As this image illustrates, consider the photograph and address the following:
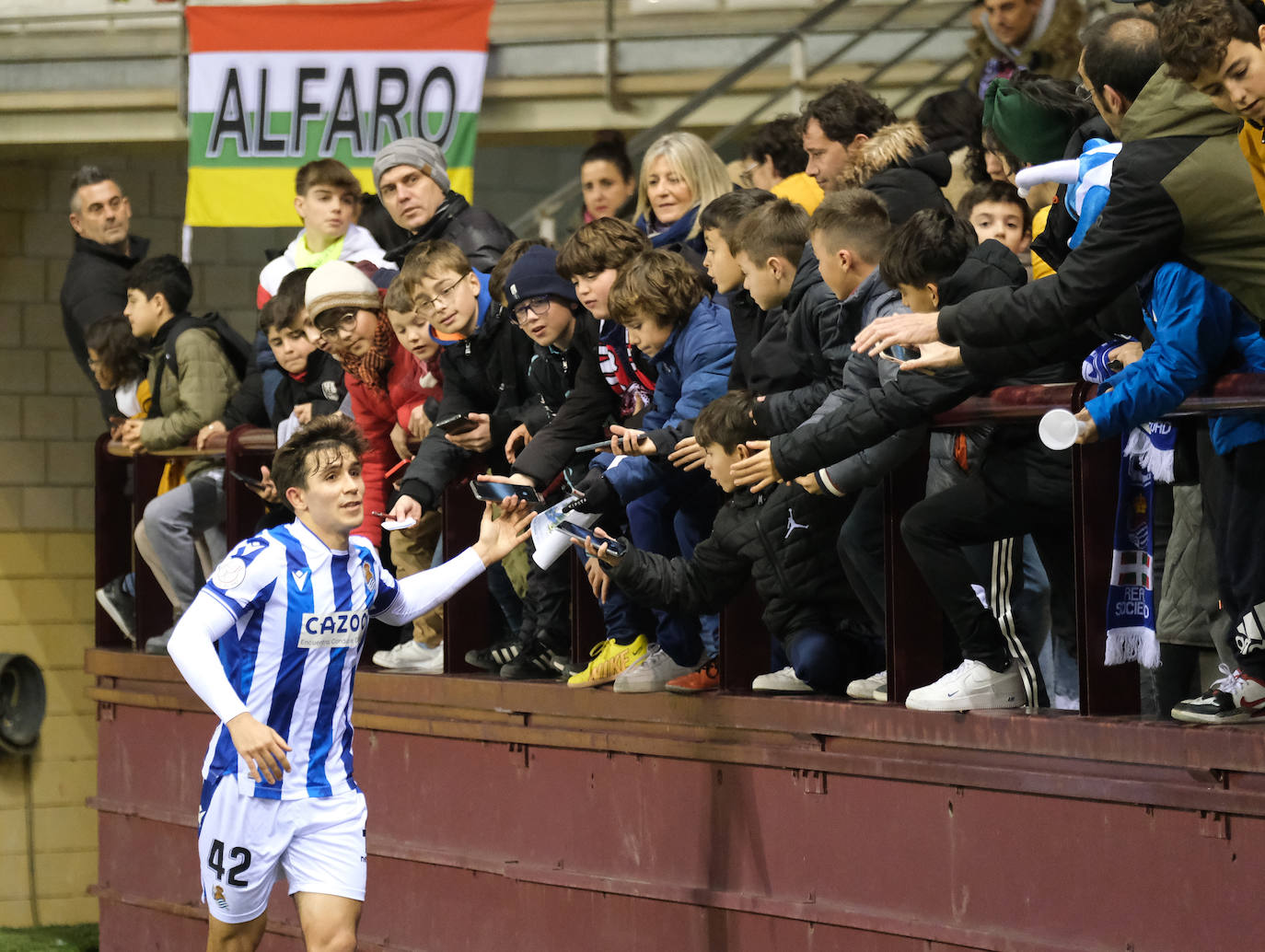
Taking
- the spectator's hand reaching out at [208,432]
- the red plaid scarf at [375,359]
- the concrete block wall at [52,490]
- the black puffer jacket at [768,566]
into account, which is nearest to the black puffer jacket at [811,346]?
the black puffer jacket at [768,566]

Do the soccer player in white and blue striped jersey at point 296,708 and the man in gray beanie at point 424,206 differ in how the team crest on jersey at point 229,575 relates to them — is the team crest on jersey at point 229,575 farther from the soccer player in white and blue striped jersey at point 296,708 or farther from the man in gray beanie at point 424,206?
the man in gray beanie at point 424,206

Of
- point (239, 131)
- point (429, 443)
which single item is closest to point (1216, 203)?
point (429, 443)

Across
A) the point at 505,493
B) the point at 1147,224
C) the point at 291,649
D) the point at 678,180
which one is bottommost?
the point at 291,649

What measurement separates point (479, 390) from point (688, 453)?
1.45 meters

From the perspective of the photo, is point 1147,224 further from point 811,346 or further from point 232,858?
point 232,858

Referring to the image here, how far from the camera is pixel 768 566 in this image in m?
5.44

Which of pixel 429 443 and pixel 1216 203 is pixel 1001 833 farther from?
pixel 429 443

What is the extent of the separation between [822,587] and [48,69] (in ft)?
25.8

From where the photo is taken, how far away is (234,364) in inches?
353

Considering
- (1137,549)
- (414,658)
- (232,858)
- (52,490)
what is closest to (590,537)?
(232,858)

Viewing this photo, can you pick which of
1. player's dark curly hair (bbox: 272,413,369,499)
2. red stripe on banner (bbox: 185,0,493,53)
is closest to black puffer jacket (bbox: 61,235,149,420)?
red stripe on banner (bbox: 185,0,493,53)

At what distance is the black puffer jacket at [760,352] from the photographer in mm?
5453

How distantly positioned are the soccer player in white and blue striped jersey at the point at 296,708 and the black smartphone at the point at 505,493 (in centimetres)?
39

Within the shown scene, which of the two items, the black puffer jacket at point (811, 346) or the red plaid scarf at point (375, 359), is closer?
the black puffer jacket at point (811, 346)
